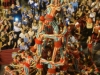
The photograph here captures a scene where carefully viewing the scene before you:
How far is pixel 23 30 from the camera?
37.7 ft

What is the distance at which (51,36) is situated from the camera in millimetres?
7973

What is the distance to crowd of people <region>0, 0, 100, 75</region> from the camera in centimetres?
805

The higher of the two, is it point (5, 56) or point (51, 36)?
point (51, 36)

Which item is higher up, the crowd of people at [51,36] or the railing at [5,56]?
the crowd of people at [51,36]

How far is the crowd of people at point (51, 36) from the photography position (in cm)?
805

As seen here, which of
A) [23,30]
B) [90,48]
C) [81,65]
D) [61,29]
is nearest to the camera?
[61,29]

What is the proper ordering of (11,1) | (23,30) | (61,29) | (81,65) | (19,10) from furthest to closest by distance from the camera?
(11,1), (19,10), (23,30), (81,65), (61,29)

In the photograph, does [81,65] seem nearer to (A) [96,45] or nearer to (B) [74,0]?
(A) [96,45]

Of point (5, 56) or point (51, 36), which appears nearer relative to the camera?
point (51, 36)

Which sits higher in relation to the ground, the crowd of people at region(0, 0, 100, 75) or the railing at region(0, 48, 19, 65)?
the crowd of people at region(0, 0, 100, 75)

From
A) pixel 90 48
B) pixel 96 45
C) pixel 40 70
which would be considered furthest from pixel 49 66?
pixel 96 45

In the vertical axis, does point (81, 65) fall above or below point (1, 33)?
below

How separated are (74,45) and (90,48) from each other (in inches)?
38.1

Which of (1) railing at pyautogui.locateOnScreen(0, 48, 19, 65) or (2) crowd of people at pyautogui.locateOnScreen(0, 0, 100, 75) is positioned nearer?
(2) crowd of people at pyautogui.locateOnScreen(0, 0, 100, 75)
